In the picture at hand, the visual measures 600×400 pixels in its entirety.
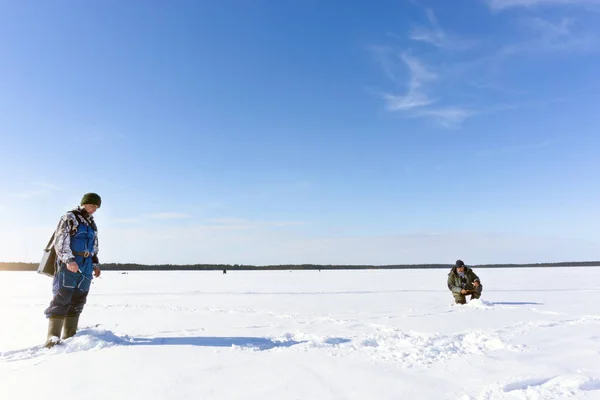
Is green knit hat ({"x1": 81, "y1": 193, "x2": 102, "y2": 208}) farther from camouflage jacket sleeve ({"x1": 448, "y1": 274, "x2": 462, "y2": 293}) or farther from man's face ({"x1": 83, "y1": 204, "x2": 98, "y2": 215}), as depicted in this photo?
camouflage jacket sleeve ({"x1": 448, "y1": 274, "x2": 462, "y2": 293})

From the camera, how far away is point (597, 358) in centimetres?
420

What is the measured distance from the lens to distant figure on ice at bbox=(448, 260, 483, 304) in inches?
420

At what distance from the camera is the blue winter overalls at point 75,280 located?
17.2ft

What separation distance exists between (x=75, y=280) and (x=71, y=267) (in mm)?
338

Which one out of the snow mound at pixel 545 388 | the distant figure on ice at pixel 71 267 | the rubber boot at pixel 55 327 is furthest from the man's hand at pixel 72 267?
the snow mound at pixel 545 388

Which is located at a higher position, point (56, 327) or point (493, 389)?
point (56, 327)

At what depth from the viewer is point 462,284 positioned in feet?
35.8

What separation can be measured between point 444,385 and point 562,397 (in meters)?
0.87

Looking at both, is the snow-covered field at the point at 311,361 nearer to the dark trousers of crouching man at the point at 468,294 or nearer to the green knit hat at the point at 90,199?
the green knit hat at the point at 90,199

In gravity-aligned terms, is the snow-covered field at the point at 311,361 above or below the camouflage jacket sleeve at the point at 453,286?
below

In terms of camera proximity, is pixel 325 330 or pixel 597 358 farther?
pixel 325 330

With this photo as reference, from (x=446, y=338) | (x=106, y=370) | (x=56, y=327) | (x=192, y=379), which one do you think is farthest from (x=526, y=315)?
(x=56, y=327)

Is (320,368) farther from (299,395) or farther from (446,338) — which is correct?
(446,338)

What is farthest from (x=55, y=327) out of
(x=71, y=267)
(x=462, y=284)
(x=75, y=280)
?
(x=462, y=284)
